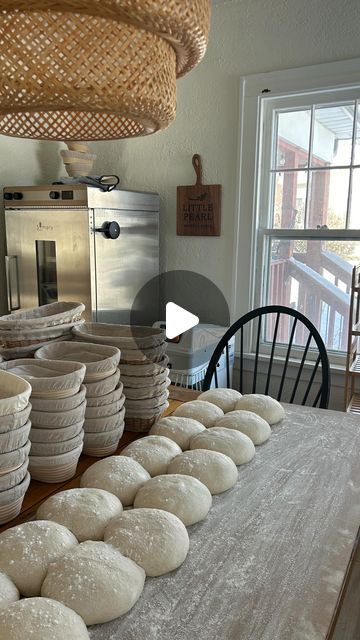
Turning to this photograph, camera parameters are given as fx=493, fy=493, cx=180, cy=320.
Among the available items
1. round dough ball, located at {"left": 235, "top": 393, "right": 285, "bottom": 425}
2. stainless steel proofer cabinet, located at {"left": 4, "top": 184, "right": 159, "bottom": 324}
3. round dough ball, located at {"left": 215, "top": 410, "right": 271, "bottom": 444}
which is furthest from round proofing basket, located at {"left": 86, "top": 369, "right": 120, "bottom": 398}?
stainless steel proofer cabinet, located at {"left": 4, "top": 184, "right": 159, "bottom": 324}

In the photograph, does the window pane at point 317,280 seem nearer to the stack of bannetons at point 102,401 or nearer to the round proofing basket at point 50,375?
the stack of bannetons at point 102,401

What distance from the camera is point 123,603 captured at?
68cm

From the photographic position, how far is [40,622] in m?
0.61

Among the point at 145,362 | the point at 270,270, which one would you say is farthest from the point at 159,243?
the point at 145,362

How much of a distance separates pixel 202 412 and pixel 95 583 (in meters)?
0.64

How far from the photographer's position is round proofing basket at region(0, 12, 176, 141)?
0.71 metres

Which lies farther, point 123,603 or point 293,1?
point 293,1

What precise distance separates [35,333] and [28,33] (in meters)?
0.67

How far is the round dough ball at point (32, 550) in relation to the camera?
715mm

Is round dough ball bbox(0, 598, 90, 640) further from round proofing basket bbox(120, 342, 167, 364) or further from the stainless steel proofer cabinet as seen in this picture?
the stainless steel proofer cabinet

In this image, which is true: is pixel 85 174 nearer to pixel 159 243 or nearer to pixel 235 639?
pixel 159 243

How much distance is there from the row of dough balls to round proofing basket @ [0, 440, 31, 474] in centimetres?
9

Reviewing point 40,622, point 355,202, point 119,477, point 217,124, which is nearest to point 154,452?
point 119,477
